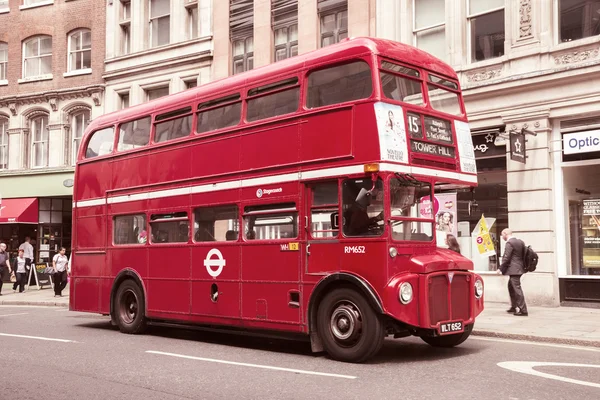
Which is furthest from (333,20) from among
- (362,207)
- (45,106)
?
(45,106)

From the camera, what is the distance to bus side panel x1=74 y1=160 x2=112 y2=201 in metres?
13.9

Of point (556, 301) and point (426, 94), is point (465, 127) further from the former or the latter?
point (556, 301)

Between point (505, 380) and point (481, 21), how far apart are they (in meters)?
12.6

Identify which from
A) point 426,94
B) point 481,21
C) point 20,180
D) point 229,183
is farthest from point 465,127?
point 20,180

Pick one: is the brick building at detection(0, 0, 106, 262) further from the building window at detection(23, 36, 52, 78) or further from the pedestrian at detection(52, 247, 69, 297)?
the pedestrian at detection(52, 247, 69, 297)

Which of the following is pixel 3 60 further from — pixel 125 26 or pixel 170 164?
pixel 170 164

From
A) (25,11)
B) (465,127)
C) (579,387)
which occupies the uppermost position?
(25,11)

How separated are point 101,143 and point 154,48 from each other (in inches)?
527

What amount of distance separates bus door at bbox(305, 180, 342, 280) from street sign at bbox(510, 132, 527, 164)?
792 cm

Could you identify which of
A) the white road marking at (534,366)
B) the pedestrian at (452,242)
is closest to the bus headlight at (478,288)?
the white road marking at (534,366)

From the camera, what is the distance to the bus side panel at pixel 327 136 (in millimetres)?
9453

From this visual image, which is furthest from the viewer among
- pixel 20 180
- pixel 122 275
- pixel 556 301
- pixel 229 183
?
pixel 20 180

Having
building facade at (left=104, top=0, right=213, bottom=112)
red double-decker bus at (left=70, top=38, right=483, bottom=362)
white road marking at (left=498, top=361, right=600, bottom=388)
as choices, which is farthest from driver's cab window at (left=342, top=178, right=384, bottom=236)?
building facade at (left=104, top=0, right=213, bottom=112)

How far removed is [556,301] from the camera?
16172 mm
